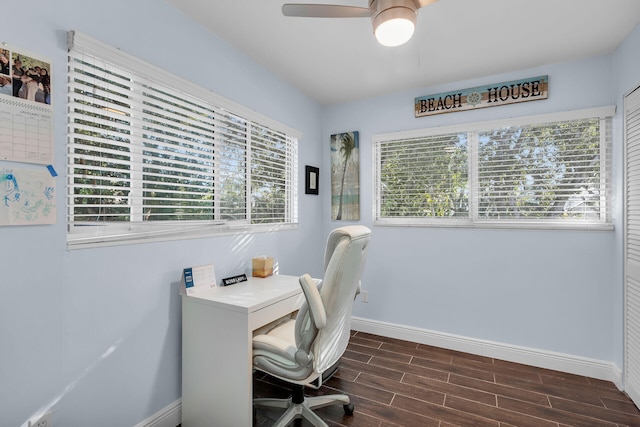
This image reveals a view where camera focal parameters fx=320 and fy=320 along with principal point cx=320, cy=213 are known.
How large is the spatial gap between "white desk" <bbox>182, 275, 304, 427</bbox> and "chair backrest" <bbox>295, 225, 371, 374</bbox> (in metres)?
0.29

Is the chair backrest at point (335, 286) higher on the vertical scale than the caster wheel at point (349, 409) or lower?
higher

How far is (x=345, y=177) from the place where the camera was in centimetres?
350

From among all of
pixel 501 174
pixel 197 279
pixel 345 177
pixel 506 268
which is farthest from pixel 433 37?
pixel 197 279

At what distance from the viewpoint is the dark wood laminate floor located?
196 cm

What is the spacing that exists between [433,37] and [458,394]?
8.19 feet

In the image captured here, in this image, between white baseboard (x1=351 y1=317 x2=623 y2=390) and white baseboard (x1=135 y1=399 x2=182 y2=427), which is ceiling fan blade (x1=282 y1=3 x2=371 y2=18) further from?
white baseboard (x1=351 y1=317 x2=623 y2=390)

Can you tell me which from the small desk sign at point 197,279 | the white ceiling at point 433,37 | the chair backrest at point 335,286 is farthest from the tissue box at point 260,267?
the white ceiling at point 433,37

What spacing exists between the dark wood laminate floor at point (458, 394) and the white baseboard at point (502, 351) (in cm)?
7

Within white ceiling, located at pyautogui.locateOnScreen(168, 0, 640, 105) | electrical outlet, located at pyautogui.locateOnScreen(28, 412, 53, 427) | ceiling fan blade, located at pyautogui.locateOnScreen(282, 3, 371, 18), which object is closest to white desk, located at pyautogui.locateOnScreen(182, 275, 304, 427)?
electrical outlet, located at pyautogui.locateOnScreen(28, 412, 53, 427)

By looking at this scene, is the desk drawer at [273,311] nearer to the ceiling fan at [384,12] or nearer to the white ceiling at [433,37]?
the ceiling fan at [384,12]

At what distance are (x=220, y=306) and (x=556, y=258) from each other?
8.61 ft

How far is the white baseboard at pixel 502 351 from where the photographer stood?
247 cm

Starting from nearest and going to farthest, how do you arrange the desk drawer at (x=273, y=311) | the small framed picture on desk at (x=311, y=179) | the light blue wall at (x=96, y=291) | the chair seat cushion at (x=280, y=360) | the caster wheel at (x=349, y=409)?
the light blue wall at (x=96, y=291), the chair seat cushion at (x=280, y=360), the desk drawer at (x=273, y=311), the caster wheel at (x=349, y=409), the small framed picture on desk at (x=311, y=179)

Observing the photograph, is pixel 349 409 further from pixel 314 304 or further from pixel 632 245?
pixel 632 245
